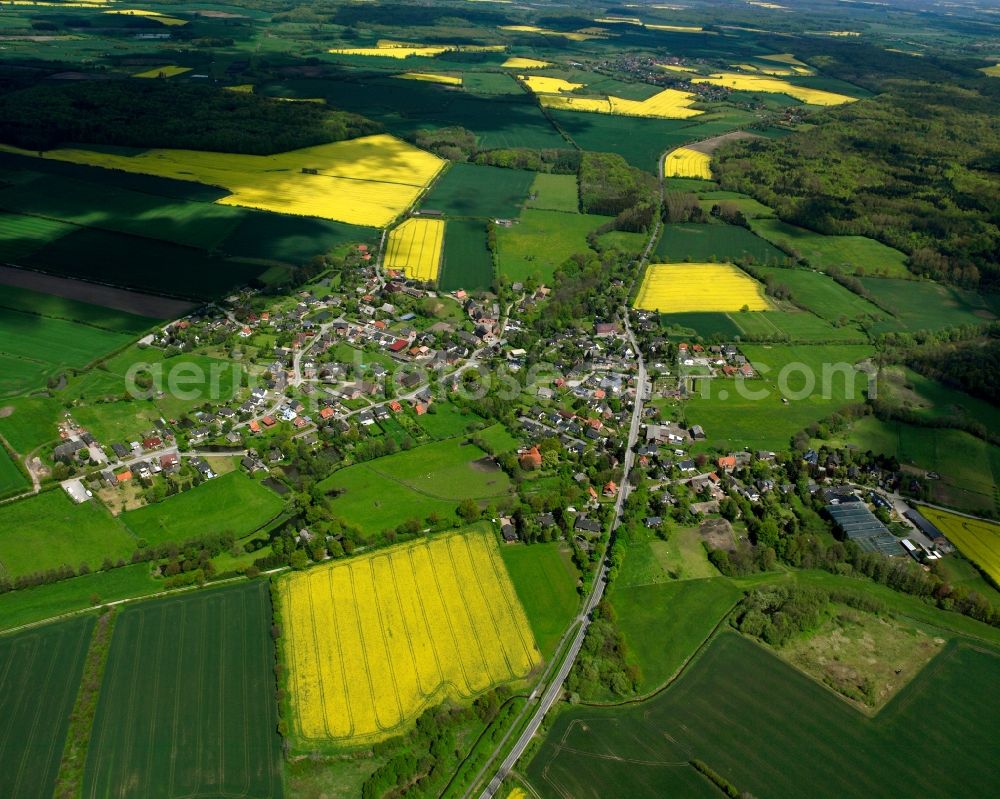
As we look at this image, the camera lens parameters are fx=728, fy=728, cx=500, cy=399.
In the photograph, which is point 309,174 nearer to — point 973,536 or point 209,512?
point 209,512

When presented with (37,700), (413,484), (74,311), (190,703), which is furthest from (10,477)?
(413,484)

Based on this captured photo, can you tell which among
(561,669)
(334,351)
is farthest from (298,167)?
(561,669)

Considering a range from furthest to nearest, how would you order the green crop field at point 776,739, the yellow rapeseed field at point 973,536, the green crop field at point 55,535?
the yellow rapeseed field at point 973,536
the green crop field at point 55,535
the green crop field at point 776,739

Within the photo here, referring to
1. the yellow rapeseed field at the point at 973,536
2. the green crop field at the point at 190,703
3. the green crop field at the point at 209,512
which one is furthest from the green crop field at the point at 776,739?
the green crop field at the point at 209,512

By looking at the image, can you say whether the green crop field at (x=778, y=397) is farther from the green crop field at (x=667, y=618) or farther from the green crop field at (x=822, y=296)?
the green crop field at (x=667, y=618)

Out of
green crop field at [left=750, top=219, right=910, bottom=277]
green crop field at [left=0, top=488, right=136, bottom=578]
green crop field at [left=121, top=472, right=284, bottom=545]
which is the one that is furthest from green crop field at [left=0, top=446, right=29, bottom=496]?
green crop field at [left=750, top=219, right=910, bottom=277]

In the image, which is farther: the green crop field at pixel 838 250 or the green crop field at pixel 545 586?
the green crop field at pixel 838 250

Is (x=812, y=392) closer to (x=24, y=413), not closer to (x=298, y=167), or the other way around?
(x=24, y=413)

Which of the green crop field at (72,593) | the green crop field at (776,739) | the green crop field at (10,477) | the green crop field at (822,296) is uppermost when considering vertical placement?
the green crop field at (822,296)
